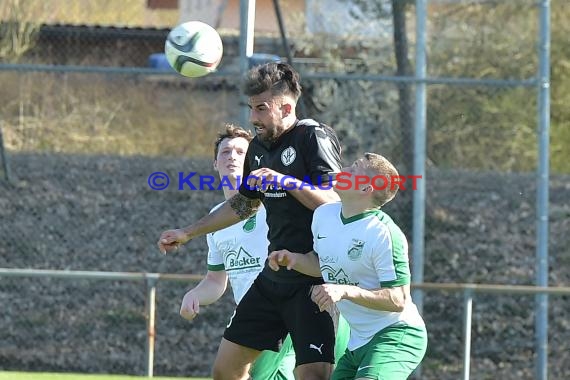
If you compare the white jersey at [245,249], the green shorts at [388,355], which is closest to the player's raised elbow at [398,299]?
the green shorts at [388,355]

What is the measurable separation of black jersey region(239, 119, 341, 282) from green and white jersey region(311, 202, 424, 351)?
209 millimetres

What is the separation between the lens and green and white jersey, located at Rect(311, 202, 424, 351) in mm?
4699

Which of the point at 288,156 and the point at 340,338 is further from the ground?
the point at 288,156

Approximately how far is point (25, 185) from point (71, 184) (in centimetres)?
51

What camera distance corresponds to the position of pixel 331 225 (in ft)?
16.1

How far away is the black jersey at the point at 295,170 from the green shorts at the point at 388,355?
21.3 inches

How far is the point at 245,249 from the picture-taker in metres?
5.88

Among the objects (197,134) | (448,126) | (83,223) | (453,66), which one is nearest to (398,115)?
(448,126)

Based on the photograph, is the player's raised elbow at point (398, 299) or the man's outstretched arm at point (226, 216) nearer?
the player's raised elbow at point (398, 299)

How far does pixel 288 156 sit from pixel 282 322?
897 millimetres

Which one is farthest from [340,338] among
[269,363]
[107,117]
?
[107,117]

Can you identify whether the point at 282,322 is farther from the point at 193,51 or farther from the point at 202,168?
the point at 202,168

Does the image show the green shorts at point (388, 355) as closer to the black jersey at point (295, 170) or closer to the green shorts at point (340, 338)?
the green shorts at point (340, 338)

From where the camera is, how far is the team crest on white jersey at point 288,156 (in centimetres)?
513
